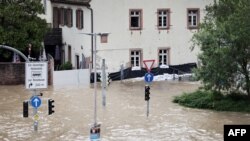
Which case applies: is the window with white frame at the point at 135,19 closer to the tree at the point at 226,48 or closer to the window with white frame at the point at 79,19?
the window with white frame at the point at 79,19

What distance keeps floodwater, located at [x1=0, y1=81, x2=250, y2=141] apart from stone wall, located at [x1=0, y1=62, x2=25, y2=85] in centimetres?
370

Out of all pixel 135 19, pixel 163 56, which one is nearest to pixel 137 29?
pixel 135 19

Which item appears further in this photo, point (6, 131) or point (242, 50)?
point (242, 50)

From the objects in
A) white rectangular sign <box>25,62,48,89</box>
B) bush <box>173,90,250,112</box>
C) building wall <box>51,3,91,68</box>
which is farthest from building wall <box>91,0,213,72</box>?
white rectangular sign <box>25,62,48,89</box>

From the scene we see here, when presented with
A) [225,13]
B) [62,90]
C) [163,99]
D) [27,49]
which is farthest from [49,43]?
[225,13]

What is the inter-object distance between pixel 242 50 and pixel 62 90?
1460 cm

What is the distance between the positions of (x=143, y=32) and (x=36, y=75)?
2477 centimetres

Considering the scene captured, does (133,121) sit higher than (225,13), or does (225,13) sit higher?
(225,13)

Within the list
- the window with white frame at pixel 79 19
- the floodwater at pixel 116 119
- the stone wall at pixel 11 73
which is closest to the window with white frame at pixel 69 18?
Result: the window with white frame at pixel 79 19

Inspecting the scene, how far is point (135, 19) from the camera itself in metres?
49.4

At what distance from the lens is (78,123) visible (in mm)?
28250

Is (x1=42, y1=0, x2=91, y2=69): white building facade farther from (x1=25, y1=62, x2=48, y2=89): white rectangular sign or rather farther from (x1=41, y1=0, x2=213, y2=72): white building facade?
(x1=25, y1=62, x2=48, y2=89): white rectangular sign

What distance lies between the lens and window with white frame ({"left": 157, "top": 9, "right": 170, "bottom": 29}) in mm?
49875

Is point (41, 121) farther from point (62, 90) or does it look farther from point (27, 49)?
point (27, 49)
